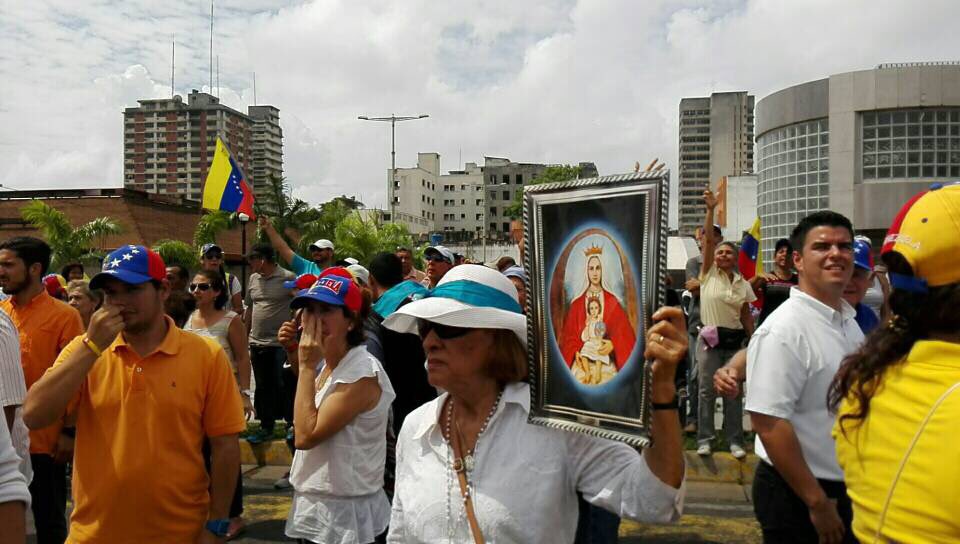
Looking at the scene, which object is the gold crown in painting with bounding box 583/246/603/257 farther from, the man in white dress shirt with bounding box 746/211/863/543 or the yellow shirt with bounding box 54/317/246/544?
the yellow shirt with bounding box 54/317/246/544

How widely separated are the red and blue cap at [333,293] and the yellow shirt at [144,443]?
1.72ft

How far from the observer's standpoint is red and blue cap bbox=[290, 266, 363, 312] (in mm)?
3613

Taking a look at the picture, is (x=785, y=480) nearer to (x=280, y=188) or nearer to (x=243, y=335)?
(x=243, y=335)

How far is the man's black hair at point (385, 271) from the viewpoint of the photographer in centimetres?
586

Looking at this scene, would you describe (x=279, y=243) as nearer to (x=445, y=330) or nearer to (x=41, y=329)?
(x=41, y=329)

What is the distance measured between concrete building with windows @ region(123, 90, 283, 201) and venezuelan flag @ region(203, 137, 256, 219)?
14073 centimetres

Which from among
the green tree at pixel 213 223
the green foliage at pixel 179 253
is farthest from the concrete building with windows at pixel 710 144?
the green foliage at pixel 179 253

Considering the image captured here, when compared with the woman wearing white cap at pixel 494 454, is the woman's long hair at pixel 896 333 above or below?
above

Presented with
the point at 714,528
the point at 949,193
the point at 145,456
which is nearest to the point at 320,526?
the point at 145,456

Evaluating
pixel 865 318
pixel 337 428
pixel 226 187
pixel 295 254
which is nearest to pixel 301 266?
pixel 295 254

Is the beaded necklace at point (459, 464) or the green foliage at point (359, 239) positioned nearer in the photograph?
the beaded necklace at point (459, 464)

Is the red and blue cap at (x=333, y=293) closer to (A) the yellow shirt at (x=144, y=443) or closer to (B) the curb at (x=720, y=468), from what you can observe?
(A) the yellow shirt at (x=144, y=443)

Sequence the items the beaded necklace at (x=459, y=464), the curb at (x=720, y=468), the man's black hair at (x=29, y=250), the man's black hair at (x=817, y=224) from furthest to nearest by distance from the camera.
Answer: the curb at (x=720, y=468)
the man's black hair at (x=29, y=250)
the man's black hair at (x=817, y=224)
the beaded necklace at (x=459, y=464)

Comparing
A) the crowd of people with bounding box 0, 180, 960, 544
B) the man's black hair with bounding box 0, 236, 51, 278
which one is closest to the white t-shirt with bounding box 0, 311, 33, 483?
the crowd of people with bounding box 0, 180, 960, 544
